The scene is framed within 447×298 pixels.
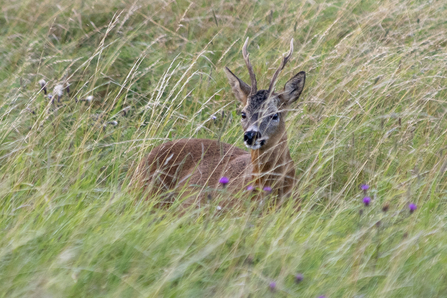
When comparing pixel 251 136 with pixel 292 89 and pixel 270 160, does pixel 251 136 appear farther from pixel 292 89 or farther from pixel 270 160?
pixel 292 89

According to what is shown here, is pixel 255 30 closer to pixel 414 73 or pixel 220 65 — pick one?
pixel 220 65

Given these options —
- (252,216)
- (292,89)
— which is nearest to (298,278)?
(252,216)

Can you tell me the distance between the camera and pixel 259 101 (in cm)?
427

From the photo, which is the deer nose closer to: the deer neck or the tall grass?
the deer neck

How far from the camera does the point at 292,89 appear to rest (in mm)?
4449

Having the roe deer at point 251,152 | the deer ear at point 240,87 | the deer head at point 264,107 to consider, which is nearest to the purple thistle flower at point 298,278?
the roe deer at point 251,152

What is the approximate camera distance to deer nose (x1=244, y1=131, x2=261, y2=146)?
395 cm

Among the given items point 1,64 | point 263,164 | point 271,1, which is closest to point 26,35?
point 1,64

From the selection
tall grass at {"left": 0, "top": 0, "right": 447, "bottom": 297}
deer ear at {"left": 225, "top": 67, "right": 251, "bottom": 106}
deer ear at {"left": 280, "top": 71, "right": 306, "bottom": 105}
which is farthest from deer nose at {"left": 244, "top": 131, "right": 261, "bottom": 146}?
deer ear at {"left": 225, "top": 67, "right": 251, "bottom": 106}

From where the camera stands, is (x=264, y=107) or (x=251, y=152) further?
(x=251, y=152)

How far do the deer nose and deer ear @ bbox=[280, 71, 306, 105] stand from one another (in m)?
0.56

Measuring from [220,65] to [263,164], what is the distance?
2.08 metres

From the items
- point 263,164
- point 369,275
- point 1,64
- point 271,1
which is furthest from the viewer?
point 271,1

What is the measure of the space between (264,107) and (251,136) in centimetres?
28
